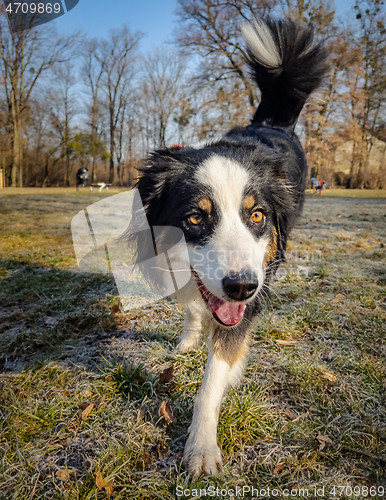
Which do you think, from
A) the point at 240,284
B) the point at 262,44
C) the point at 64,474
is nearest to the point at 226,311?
the point at 240,284

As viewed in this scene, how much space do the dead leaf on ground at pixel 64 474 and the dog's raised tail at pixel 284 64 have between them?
3681 mm

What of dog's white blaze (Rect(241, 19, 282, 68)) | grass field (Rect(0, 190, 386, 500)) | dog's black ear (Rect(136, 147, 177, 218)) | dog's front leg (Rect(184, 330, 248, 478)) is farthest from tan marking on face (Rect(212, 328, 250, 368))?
dog's white blaze (Rect(241, 19, 282, 68))

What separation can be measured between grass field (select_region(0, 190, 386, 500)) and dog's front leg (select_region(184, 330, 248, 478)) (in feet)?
0.23

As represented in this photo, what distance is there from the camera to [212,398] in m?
1.72

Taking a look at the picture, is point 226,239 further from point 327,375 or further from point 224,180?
point 327,375

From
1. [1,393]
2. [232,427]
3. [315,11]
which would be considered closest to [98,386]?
[1,393]

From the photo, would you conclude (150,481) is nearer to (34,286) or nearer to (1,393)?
(1,393)

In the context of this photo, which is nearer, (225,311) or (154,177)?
(225,311)

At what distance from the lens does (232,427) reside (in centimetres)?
172

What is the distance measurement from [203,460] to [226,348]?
57cm
